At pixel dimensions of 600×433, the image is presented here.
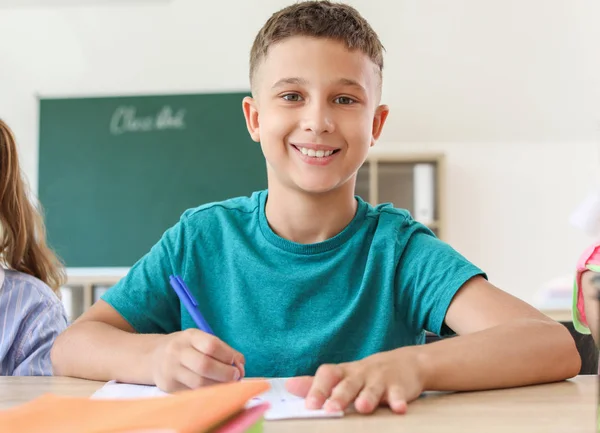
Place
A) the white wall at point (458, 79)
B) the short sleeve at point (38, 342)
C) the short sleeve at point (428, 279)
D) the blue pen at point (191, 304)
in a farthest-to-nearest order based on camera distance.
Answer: the white wall at point (458, 79) → the short sleeve at point (38, 342) → the short sleeve at point (428, 279) → the blue pen at point (191, 304)

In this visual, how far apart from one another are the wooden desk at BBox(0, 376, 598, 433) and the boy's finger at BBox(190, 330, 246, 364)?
5.3 inches

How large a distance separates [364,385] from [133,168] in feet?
12.2

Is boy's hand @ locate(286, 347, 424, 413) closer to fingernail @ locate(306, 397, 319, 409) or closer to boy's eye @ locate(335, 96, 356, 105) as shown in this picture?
fingernail @ locate(306, 397, 319, 409)

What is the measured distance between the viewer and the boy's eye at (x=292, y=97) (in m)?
1.06

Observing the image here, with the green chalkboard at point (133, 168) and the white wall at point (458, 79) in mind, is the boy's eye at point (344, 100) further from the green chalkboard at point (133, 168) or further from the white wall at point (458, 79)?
the white wall at point (458, 79)

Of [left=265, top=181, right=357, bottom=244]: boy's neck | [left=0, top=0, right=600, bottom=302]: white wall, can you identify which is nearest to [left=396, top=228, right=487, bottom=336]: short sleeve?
[left=265, top=181, right=357, bottom=244]: boy's neck

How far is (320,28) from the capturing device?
1075 millimetres

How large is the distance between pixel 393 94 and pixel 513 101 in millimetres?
849

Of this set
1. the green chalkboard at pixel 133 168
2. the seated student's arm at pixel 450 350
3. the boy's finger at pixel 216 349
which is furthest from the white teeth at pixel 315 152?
the green chalkboard at pixel 133 168

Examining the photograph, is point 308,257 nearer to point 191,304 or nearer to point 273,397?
point 191,304

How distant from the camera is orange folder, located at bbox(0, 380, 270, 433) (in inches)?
18.4

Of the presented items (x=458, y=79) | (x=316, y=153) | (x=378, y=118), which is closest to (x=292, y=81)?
(x=316, y=153)

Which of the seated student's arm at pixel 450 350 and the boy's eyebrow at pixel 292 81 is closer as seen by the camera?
the seated student's arm at pixel 450 350

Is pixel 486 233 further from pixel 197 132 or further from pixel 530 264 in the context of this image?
pixel 197 132
